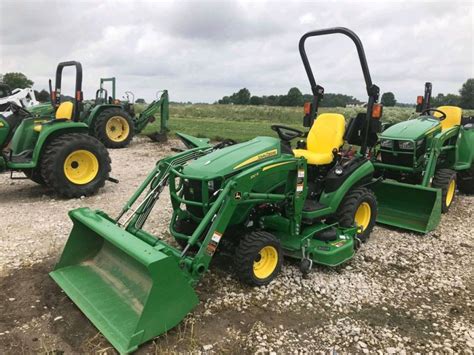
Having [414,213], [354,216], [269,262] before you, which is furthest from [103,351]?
[414,213]

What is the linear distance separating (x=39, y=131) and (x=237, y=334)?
17.0ft

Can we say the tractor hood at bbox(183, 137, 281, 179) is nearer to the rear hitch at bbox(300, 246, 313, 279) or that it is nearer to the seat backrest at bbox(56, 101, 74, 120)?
the rear hitch at bbox(300, 246, 313, 279)

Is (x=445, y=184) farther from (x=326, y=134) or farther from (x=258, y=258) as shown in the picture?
(x=258, y=258)

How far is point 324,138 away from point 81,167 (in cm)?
405

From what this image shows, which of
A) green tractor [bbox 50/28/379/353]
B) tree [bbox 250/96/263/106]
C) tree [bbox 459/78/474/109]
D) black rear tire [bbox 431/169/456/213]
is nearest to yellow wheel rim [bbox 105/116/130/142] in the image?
green tractor [bbox 50/28/379/353]

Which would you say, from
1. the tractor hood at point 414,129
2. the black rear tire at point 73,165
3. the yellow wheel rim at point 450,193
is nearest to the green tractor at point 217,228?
the tractor hood at point 414,129

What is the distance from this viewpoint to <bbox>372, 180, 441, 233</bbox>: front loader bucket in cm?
553

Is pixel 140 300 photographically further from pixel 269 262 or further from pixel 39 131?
pixel 39 131

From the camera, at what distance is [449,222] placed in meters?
6.11

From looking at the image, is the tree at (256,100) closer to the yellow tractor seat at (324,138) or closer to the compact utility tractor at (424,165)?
the compact utility tractor at (424,165)

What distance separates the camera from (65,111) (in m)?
7.71

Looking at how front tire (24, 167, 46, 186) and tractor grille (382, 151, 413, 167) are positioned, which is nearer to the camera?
tractor grille (382, 151, 413, 167)

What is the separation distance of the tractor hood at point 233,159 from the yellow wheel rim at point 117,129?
28.0 ft

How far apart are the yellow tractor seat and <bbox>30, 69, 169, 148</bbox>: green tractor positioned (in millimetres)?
7888
